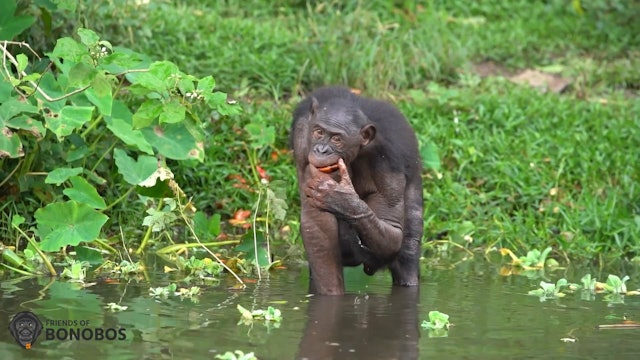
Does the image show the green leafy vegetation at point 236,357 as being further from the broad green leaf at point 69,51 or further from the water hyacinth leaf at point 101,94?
the broad green leaf at point 69,51

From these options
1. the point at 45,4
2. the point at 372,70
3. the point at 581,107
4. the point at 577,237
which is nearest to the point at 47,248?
the point at 45,4

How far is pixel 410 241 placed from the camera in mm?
6344

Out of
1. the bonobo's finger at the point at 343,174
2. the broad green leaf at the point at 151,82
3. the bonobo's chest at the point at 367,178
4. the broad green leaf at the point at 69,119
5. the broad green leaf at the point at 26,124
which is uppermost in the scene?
the broad green leaf at the point at 151,82

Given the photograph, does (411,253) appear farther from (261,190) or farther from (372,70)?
(372,70)

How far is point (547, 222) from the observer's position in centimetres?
807

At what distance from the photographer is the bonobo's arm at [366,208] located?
559cm

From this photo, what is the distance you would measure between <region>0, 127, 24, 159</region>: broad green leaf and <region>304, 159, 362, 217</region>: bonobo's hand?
1.66 metres

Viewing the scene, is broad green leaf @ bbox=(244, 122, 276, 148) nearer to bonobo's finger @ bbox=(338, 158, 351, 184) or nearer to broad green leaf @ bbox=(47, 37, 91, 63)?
broad green leaf @ bbox=(47, 37, 91, 63)

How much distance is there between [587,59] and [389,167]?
5.72m

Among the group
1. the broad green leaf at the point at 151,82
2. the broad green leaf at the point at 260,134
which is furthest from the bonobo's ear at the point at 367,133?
the broad green leaf at the point at 260,134

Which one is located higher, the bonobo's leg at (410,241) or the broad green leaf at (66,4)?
the broad green leaf at (66,4)

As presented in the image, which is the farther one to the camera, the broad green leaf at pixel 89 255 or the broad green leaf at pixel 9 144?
the broad green leaf at pixel 89 255

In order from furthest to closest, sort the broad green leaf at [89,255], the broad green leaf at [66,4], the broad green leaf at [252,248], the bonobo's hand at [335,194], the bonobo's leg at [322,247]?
the broad green leaf at [66,4] → the broad green leaf at [252,248] → the broad green leaf at [89,255] → the bonobo's leg at [322,247] → the bonobo's hand at [335,194]

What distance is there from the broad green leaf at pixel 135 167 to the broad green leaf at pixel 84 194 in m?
0.20
